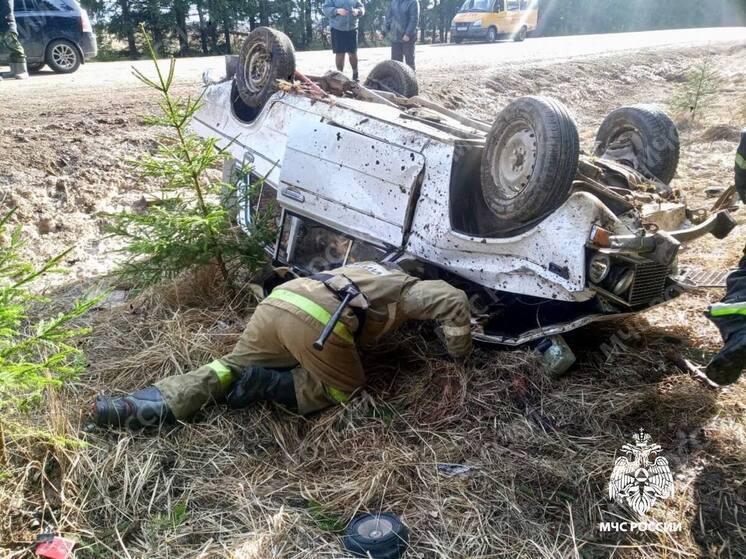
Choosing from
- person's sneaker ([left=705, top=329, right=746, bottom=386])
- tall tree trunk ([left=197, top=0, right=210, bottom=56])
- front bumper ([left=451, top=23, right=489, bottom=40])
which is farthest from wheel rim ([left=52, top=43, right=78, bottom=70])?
front bumper ([left=451, top=23, right=489, bottom=40])

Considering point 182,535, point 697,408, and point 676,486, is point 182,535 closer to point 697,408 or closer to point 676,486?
point 676,486

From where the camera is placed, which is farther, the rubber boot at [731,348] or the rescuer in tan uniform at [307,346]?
the rescuer in tan uniform at [307,346]

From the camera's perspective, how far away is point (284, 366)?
347cm

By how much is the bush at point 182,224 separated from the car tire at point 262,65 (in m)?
0.67

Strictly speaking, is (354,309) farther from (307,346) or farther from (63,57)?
(63,57)

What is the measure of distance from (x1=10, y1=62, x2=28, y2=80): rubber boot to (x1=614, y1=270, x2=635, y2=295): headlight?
9.72 m

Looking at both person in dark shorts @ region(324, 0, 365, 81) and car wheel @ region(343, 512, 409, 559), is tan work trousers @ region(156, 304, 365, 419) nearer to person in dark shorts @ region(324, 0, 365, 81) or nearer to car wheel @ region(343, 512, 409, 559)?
car wheel @ region(343, 512, 409, 559)

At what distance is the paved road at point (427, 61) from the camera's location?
927 centimetres

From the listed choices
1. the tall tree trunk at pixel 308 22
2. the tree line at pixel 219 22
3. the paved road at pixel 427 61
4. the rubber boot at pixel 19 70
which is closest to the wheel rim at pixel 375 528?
the paved road at pixel 427 61

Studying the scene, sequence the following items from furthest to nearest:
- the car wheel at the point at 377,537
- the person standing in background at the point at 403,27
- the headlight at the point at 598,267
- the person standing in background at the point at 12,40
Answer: the person standing in background at the point at 403,27, the person standing in background at the point at 12,40, the headlight at the point at 598,267, the car wheel at the point at 377,537

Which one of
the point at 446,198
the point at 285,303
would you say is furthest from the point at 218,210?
the point at 446,198

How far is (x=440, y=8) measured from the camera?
2689cm

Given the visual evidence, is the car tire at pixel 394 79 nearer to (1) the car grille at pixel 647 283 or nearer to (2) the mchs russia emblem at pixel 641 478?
(1) the car grille at pixel 647 283

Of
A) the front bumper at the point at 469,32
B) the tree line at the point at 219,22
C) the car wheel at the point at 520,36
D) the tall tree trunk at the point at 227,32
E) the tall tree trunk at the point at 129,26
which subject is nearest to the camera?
the tall tree trunk at the point at 129,26
